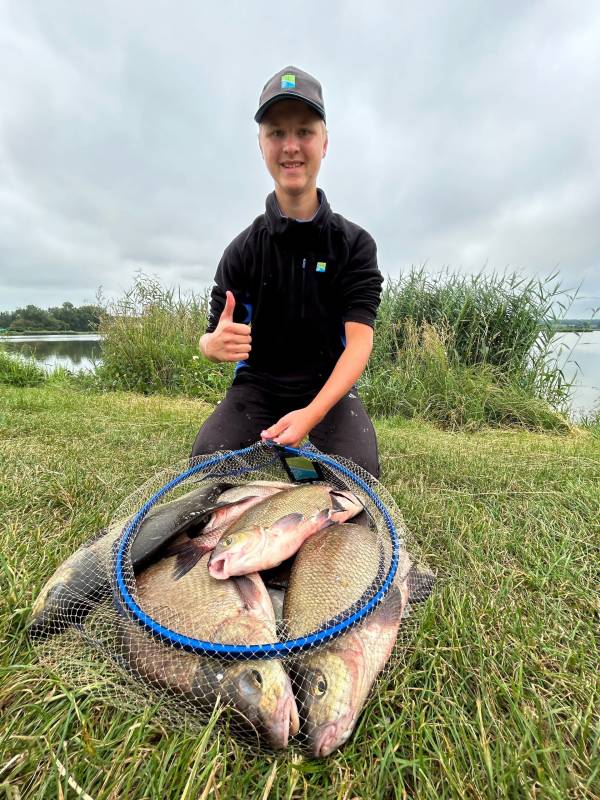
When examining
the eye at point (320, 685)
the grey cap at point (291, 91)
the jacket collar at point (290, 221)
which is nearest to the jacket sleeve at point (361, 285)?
the jacket collar at point (290, 221)

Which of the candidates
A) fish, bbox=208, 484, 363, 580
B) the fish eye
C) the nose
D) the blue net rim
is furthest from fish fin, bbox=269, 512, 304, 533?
the nose

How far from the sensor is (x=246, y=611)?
1201mm

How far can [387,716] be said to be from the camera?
1.05 metres

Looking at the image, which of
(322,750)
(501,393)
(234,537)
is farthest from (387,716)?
(501,393)

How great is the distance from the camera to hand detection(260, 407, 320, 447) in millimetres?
1819

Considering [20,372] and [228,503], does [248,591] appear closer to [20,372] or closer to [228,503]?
[228,503]

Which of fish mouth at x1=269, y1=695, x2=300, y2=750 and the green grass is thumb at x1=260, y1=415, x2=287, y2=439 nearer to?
the green grass

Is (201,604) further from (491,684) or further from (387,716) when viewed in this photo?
(491,684)

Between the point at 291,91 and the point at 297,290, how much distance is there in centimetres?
96

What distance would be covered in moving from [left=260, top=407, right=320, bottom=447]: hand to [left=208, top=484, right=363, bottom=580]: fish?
208 mm

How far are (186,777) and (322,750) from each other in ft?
0.94

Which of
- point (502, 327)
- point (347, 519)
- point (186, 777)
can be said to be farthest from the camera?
point (502, 327)

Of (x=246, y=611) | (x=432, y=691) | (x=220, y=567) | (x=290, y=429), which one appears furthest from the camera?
(x=290, y=429)

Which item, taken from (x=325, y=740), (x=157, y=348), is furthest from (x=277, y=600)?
(x=157, y=348)
